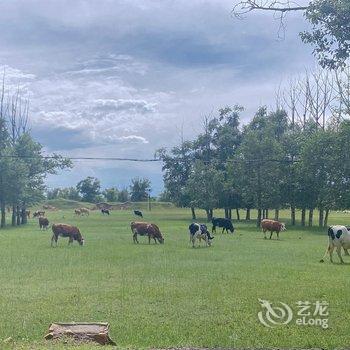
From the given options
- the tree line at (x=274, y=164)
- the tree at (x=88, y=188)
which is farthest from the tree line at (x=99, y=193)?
the tree line at (x=274, y=164)

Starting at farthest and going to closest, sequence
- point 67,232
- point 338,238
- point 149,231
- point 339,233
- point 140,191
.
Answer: point 140,191 < point 149,231 < point 67,232 < point 339,233 < point 338,238

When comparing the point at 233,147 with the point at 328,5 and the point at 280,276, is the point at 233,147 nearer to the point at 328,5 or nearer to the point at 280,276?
the point at 280,276

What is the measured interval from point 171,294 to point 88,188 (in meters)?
118

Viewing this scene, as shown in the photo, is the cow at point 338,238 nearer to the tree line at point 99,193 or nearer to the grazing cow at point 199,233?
the grazing cow at point 199,233

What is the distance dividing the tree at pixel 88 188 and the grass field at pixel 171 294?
106 metres

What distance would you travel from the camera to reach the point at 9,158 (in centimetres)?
5291

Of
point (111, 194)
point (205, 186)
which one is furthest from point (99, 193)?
point (205, 186)

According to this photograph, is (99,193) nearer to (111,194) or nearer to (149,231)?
(111,194)

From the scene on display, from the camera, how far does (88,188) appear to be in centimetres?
13012

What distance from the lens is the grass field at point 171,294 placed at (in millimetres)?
9406

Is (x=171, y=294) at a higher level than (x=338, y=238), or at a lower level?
lower

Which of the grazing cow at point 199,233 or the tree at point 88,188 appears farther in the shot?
the tree at point 88,188

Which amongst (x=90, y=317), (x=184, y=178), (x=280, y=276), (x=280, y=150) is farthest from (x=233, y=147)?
(x=90, y=317)

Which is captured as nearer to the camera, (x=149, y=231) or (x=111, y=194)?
(x=149, y=231)
